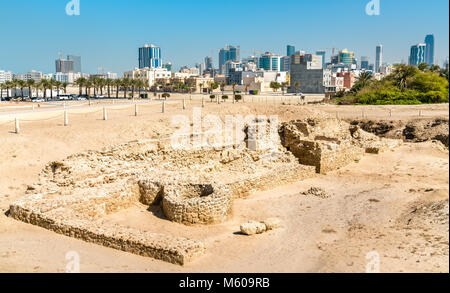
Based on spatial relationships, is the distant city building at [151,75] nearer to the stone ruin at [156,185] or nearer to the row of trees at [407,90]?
the row of trees at [407,90]

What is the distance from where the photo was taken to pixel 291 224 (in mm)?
12344

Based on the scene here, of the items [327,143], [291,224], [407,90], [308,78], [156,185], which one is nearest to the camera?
[291,224]

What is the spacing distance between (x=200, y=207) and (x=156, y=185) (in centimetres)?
227

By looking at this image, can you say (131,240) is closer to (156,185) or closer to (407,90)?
(156,185)

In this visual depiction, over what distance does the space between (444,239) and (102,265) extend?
7.38m

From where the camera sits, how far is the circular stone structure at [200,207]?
11.9 m

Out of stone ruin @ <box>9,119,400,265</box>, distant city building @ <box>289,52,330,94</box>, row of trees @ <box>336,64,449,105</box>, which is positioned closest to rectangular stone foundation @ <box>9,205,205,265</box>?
stone ruin @ <box>9,119,400,265</box>

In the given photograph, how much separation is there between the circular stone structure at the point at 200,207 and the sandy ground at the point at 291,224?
32cm

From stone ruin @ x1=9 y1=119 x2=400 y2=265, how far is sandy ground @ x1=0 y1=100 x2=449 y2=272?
322 mm

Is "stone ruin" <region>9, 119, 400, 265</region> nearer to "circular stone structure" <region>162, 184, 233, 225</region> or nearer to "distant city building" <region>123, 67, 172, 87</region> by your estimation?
"circular stone structure" <region>162, 184, 233, 225</region>

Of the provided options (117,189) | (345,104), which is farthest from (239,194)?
(345,104)

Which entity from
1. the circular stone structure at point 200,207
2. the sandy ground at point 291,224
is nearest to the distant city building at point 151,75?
the sandy ground at point 291,224

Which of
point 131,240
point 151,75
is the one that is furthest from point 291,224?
point 151,75

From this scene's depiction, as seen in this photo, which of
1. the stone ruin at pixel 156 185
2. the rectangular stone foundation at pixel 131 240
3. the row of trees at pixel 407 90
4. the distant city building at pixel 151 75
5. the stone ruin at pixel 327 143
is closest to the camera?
the rectangular stone foundation at pixel 131 240
